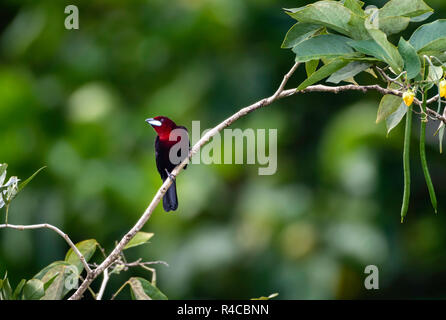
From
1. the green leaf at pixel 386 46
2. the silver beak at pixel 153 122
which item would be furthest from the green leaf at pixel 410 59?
the silver beak at pixel 153 122

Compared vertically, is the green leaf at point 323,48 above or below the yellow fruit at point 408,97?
above

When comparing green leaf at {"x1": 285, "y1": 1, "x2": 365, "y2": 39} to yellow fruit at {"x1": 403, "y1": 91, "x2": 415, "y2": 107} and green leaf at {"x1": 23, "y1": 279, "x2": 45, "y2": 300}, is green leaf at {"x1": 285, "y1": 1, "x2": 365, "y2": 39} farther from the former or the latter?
green leaf at {"x1": 23, "y1": 279, "x2": 45, "y2": 300}

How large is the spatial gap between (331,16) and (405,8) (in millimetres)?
78

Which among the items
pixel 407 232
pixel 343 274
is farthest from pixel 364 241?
pixel 407 232

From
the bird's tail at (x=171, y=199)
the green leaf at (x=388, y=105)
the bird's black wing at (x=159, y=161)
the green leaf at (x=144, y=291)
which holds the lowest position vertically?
the green leaf at (x=144, y=291)

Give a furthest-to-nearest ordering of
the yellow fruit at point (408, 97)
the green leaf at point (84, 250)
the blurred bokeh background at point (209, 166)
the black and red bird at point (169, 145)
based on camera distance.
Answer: the blurred bokeh background at point (209, 166) < the black and red bird at point (169, 145) < the green leaf at point (84, 250) < the yellow fruit at point (408, 97)

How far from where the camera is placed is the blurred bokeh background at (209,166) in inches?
83.2

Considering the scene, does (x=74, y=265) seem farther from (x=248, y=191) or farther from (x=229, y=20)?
(x=229, y=20)

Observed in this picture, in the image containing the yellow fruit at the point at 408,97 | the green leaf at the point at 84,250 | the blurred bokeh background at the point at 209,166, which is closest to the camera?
the yellow fruit at the point at 408,97

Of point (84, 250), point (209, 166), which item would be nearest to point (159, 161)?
point (84, 250)

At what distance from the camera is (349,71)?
594 mm

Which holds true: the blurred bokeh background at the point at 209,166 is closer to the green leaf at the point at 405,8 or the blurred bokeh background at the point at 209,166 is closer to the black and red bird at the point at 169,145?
the black and red bird at the point at 169,145

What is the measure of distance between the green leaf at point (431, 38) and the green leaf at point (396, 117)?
0.26ft

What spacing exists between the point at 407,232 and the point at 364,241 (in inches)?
16.3
